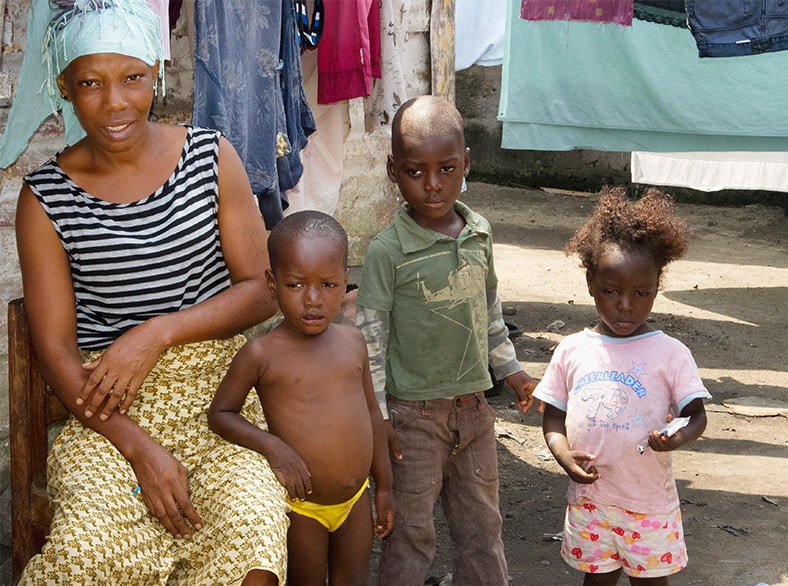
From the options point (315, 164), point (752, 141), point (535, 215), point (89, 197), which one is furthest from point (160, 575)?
point (535, 215)

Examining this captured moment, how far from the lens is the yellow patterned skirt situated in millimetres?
2158

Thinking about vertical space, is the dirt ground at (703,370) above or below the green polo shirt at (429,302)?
below

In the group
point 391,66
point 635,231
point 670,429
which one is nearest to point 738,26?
point 391,66

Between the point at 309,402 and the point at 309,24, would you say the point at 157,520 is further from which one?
the point at 309,24

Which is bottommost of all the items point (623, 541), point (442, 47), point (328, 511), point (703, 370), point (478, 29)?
point (703, 370)

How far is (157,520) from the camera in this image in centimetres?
237

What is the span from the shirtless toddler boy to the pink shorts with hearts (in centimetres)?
63

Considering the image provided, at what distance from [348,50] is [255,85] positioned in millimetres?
692

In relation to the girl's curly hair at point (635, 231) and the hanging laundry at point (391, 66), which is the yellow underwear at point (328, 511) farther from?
the hanging laundry at point (391, 66)

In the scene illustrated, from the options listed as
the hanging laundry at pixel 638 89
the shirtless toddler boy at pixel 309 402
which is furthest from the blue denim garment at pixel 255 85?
the hanging laundry at pixel 638 89

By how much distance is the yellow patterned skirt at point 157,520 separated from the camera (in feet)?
7.08

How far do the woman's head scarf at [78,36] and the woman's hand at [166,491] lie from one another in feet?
3.27

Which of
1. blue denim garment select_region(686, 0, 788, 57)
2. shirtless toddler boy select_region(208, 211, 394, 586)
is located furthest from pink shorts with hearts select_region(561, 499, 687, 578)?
blue denim garment select_region(686, 0, 788, 57)

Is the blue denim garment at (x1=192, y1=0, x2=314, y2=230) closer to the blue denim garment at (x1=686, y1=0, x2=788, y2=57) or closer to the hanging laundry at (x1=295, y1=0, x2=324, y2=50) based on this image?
the hanging laundry at (x1=295, y1=0, x2=324, y2=50)
